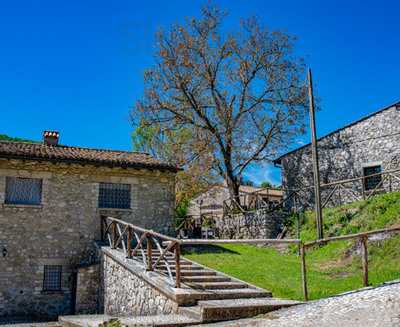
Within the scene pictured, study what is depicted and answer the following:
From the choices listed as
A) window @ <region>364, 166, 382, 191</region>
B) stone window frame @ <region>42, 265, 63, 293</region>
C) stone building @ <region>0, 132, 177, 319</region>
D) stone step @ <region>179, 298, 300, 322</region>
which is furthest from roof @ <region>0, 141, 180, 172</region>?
window @ <region>364, 166, 382, 191</region>

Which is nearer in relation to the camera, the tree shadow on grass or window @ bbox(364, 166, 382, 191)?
the tree shadow on grass

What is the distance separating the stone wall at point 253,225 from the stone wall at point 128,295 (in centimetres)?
977

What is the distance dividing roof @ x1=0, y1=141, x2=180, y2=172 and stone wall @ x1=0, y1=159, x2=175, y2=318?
1.11 feet

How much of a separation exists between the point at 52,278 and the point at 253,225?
34.4 ft

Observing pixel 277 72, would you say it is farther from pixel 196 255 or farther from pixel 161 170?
pixel 196 255

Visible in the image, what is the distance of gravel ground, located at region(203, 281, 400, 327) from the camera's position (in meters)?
6.62

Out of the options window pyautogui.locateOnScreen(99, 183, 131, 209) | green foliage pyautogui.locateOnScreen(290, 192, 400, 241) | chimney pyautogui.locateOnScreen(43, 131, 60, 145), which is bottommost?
green foliage pyautogui.locateOnScreen(290, 192, 400, 241)

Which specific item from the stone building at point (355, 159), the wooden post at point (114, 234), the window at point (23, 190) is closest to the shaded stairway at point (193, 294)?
the wooden post at point (114, 234)

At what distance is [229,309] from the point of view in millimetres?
8195

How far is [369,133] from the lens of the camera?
23.3 meters

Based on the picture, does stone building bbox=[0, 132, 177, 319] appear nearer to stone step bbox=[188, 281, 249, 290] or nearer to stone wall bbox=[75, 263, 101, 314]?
stone wall bbox=[75, 263, 101, 314]

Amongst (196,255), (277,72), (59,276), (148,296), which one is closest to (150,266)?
(148,296)

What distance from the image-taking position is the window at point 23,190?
1556cm

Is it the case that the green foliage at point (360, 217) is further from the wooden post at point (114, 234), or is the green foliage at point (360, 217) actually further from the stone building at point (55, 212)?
the wooden post at point (114, 234)
